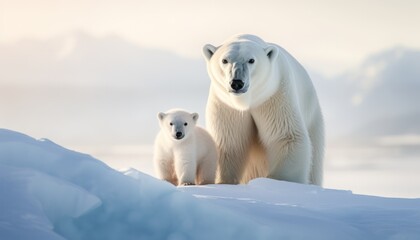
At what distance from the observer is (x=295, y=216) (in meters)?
4.95

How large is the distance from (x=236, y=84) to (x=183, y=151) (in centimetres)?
134

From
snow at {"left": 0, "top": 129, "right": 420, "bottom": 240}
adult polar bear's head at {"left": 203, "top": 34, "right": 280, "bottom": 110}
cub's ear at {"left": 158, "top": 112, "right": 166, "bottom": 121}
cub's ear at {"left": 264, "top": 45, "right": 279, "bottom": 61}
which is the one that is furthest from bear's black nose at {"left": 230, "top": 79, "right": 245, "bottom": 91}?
snow at {"left": 0, "top": 129, "right": 420, "bottom": 240}

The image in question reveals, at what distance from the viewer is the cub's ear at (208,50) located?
316 inches

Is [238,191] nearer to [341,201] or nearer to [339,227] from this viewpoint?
[341,201]

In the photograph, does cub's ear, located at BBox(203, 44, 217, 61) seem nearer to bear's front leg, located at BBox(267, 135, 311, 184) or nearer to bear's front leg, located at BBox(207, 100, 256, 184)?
bear's front leg, located at BBox(207, 100, 256, 184)

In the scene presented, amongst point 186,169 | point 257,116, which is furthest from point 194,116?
point 257,116

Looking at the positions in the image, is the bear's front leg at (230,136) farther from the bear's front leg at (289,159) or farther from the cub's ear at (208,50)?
the cub's ear at (208,50)

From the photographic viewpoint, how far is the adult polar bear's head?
7.48 meters

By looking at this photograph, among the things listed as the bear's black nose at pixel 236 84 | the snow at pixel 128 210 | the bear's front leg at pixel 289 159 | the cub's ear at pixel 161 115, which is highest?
the cub's ear at pixel 161 115

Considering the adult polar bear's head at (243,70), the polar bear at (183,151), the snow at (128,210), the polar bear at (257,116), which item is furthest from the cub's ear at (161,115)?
the snow at (128,210)

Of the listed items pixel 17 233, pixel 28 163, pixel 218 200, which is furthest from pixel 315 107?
pixel 17 233

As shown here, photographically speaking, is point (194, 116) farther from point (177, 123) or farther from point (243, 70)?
point (243, 70)

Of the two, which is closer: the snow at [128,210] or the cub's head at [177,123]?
the snow at [128,210]

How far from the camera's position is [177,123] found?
8.49 m
